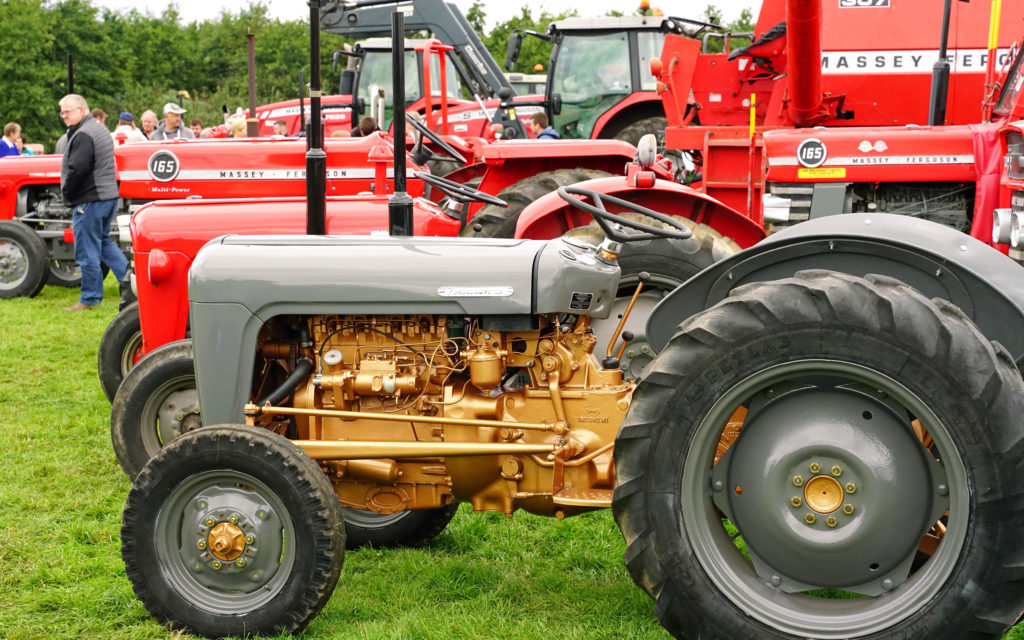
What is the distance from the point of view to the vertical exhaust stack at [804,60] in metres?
7.54

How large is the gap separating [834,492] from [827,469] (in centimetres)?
6

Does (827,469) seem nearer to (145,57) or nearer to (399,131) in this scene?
(399,131)

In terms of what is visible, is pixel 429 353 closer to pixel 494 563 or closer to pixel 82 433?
pixel 494 563

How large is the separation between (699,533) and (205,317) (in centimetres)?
167

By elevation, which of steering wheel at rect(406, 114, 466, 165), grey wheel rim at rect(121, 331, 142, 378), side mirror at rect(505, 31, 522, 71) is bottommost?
grey wheel rim at rect(121, 331, 142, 378)

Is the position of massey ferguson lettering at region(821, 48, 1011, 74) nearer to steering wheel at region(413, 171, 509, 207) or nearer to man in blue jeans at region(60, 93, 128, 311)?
steering wheel at region(413, 171, 509, 207)

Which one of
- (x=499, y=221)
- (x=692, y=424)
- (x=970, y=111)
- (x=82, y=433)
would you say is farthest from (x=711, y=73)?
(x=692, y=424)

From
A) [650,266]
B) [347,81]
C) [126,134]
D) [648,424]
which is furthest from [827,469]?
[347,81]

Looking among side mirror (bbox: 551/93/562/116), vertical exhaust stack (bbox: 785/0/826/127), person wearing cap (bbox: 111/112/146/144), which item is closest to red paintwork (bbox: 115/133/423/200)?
vertical exhaust stack (bbox: 785/0/826/127)

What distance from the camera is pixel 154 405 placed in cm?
464

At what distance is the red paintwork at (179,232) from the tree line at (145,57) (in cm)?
2281

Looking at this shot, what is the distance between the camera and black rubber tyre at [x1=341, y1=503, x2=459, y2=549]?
163 inches

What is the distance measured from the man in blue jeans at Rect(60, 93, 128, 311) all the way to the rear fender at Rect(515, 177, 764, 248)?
217 inches

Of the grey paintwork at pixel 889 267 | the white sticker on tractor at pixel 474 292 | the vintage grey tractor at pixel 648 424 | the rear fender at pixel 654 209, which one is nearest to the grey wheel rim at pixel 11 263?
the rear fender at pixel 654 209
